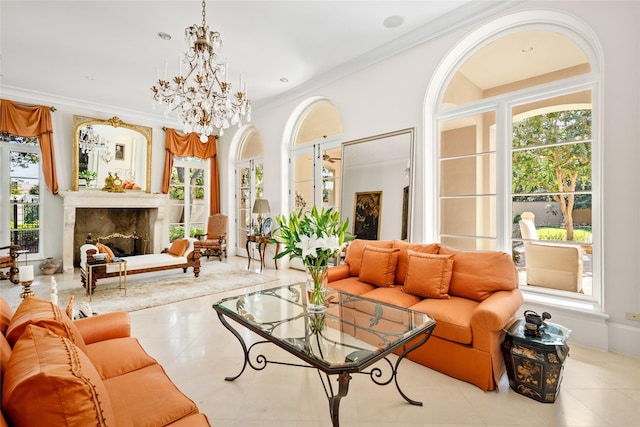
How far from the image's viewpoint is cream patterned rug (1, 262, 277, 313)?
3.86 m

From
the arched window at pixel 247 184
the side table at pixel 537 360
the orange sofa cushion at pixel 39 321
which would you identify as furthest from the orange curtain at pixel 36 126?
the side table at pixel 537 360

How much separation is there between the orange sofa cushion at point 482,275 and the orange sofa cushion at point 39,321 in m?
2.67

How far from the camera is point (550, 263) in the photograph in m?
3.00

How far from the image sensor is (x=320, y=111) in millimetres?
5566

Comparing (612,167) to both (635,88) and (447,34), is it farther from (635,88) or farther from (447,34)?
(447,34)

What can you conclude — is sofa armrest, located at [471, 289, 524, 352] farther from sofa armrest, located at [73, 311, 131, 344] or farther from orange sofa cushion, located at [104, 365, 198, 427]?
sofa armrest, located at [73, 311, 131, 344]

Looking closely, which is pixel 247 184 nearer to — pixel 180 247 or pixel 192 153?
pixel 192 153

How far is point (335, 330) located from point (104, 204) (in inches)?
242

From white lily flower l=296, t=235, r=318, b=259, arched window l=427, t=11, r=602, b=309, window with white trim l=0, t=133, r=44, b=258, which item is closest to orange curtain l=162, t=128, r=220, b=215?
window with white trim l=0, t=133, r=44, b=258

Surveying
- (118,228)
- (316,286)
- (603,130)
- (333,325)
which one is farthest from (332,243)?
(118,228)

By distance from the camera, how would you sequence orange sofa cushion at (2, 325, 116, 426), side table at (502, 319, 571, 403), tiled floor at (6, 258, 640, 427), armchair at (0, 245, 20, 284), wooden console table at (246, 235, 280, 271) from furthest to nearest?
wooden console table at (246, 235, 280, 271) → armchair at (0, 245, 20, 284) → side table at (502, 319, 571, 403) → tiled floor at (6, 258, 640, 427) → orange sofa cushion at (2, 325, 116, 426)

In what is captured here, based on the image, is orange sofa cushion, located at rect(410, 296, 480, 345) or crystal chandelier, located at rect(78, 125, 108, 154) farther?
crystal chandelier, located at rect(78, 125, 108, 154)

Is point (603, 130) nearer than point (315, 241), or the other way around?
point (315, 241)

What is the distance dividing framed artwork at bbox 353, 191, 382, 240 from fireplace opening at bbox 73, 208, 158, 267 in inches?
188
